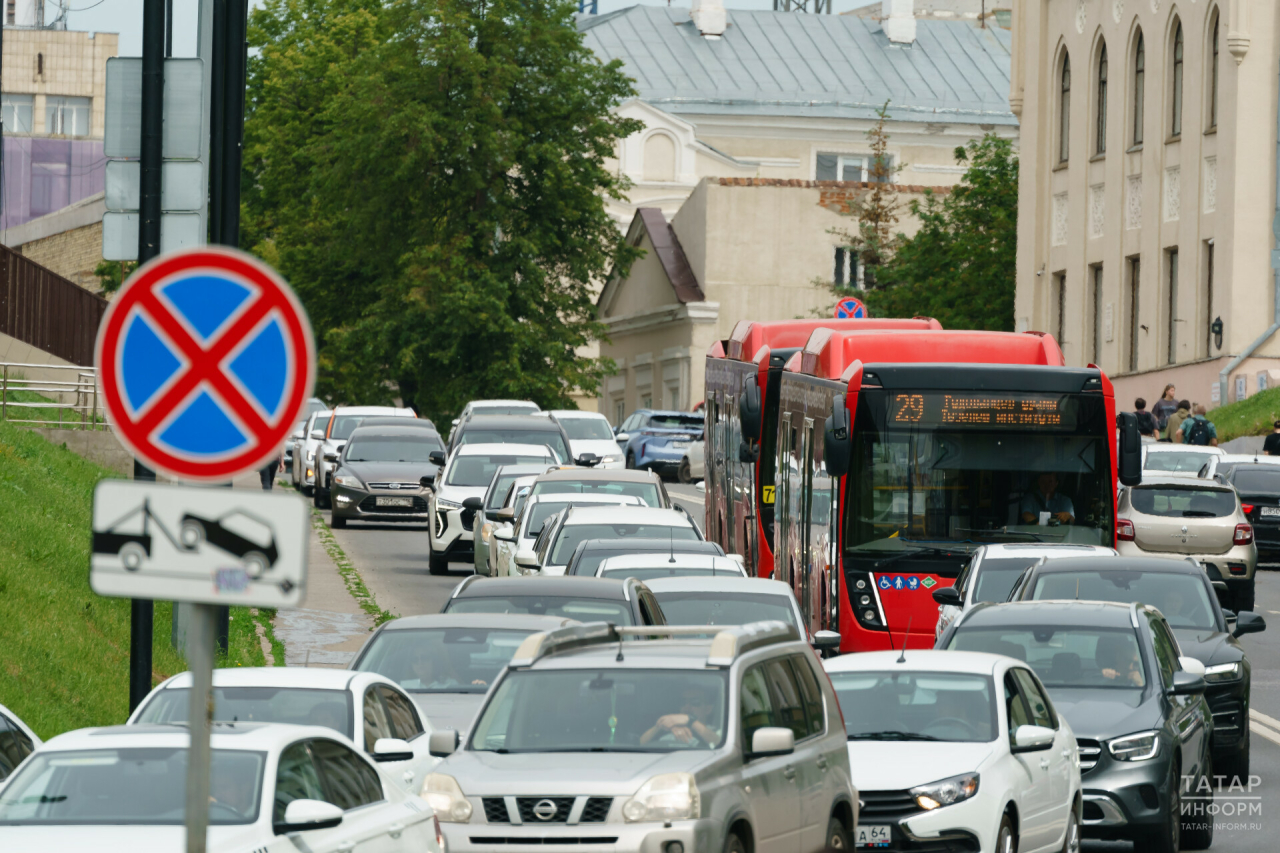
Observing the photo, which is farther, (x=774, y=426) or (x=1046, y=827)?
(x=774, y=426)

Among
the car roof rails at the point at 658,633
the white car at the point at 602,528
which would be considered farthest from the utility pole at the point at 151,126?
the white car at the point at 602,528

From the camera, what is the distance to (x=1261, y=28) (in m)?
47.7

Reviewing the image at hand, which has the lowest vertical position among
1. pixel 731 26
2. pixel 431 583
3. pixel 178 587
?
pixel 431 583

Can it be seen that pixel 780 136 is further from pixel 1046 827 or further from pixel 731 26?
pixel 1046 827

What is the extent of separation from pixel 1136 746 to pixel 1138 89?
43.7 metres

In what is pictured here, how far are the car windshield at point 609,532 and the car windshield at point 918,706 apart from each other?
8528mm

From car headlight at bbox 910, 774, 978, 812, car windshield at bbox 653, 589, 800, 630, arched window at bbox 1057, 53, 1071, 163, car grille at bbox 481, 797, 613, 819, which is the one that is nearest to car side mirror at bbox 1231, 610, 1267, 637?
car windshield at bbox 653, 589, 800, 630

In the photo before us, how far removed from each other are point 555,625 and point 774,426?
37.6ft

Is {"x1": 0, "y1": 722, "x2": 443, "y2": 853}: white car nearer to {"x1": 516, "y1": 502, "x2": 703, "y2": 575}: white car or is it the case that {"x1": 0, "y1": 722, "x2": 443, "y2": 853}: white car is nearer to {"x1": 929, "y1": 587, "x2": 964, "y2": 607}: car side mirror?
{"x1": 929, "y1": 587, "x2": 964, "y2": 607}: car side mirror

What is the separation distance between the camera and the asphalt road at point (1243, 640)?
44.9ft

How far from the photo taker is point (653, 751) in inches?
388

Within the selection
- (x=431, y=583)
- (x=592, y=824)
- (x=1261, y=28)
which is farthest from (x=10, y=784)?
(x=1261, y=28)

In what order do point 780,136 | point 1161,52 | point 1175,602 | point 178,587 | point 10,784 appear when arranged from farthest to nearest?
1. point 780,136
2. point 1161,52
3. point 1175,602
4. point 10,784
5. point 178,587

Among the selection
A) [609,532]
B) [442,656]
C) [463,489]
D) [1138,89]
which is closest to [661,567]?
[609,532]
